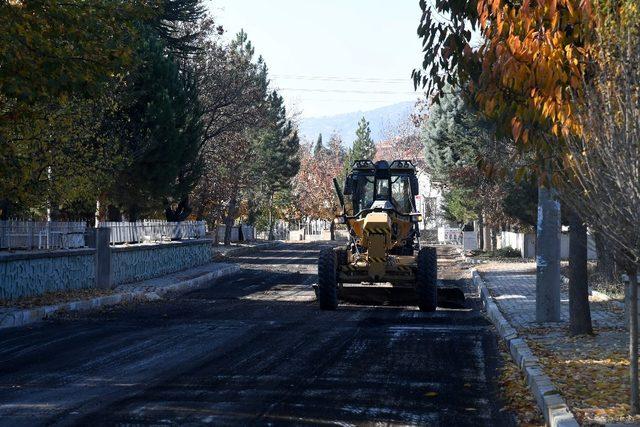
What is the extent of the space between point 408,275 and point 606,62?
41.5 ft

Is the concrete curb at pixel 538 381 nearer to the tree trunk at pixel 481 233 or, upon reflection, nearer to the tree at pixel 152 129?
the tree at pixel 152 129

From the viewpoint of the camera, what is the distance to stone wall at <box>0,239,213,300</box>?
20.2m

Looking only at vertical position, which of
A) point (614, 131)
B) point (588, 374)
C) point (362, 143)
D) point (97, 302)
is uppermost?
point (362, 143)

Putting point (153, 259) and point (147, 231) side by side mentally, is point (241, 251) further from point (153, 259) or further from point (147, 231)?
point (153, 259)

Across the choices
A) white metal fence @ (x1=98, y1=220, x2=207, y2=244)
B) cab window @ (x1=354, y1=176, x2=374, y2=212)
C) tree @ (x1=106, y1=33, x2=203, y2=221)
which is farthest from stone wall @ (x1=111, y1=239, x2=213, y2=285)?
cab window @ (x1=354, y1=176, x2=374, y2=212)

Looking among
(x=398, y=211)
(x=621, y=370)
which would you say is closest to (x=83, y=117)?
(x=398, y=211)

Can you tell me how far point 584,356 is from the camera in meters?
11.8

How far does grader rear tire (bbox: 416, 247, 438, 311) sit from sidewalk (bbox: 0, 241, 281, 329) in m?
7.34

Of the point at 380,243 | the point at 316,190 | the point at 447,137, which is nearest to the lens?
the point at 380,243

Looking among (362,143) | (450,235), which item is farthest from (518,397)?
(362,143)

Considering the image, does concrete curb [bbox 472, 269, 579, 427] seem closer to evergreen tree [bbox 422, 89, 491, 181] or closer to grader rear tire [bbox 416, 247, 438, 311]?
grader rear tire [bbox 416, 247, 438, 311]

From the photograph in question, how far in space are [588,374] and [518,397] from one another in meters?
1.15

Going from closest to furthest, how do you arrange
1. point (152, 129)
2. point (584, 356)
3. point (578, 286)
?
point (584, 356) < point (578, 286) < point (152, 129)

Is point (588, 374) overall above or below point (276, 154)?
below
